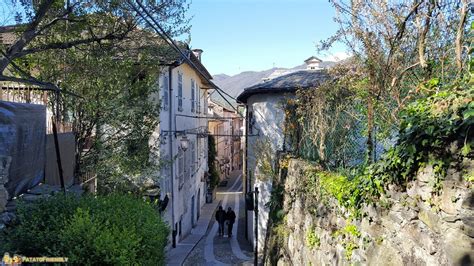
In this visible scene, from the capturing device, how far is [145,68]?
1098 centimetres

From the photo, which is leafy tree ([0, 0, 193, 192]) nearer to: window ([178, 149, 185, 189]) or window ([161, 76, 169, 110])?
window ([161, 76, 169, 110])

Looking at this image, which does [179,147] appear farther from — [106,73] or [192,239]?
[106,73]

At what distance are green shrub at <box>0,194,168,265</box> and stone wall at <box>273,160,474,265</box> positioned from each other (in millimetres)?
2420

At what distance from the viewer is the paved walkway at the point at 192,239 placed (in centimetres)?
1423

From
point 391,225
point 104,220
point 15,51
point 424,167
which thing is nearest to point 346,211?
point 391,225

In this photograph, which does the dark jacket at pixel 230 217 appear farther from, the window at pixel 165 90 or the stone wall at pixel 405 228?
the stone wall at pixel 405 228

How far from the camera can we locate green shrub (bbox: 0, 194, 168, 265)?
4.79 m

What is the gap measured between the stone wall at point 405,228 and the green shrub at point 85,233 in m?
2.42

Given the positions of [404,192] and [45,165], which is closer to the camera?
[404,192]

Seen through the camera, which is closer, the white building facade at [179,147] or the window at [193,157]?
the white building facade at [179,147]

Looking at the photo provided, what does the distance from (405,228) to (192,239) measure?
16.2 m

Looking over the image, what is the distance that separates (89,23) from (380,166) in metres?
6.88

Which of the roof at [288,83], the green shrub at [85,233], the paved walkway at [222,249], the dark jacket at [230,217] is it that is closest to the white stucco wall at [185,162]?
the paved walkway at [222,249]

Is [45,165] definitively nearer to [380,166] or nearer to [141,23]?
[141,23]
